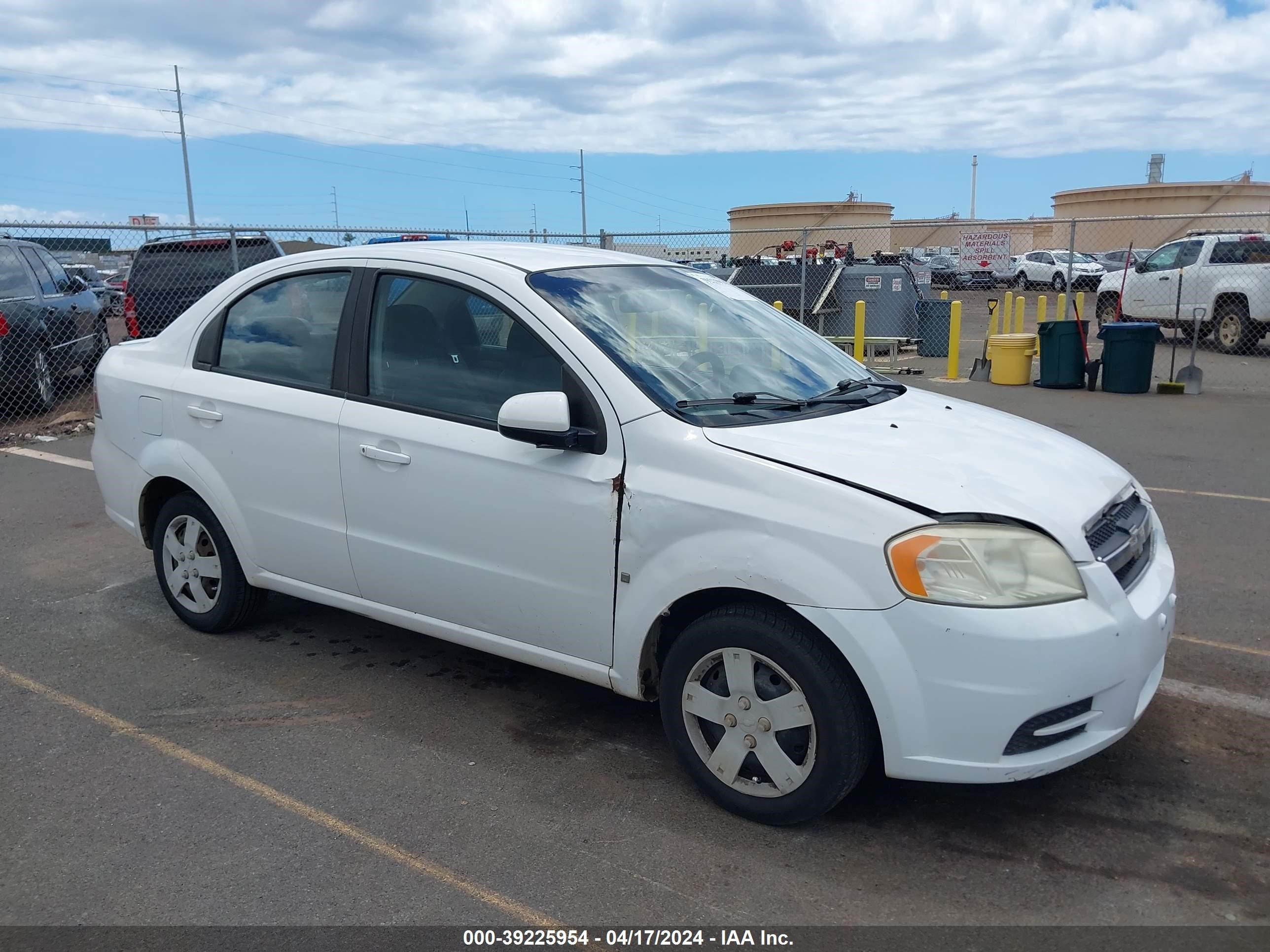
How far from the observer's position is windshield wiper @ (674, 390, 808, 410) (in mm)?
3615

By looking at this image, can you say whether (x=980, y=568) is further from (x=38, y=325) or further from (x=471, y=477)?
(x=38, y=325)

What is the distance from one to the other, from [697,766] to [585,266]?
1.97m

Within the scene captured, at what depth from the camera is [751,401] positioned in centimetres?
373

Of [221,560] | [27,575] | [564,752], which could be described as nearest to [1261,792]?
[564,752]

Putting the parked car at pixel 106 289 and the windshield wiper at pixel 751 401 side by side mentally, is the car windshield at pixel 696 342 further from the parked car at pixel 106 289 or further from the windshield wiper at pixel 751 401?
the parked car at pixel 106 289

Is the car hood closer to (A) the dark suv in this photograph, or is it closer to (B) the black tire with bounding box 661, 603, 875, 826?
(B) the black tire with bounding box 661, 603, 875, 826

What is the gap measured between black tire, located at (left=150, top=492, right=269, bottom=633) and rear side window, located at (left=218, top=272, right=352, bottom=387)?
Result: 26.9 inches

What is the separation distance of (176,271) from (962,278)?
99.3ft

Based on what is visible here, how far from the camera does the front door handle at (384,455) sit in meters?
3.96

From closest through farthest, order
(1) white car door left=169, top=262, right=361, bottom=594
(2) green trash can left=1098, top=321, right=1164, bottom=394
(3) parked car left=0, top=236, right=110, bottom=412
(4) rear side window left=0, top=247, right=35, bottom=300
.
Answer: (1) white car door left=169, top=262, right=361, bottom=594
(3) parked car left=0, top=236, right=110, bottom=412
(4) rear side window left=0, top=247, right=35, bottom=300
(2) green trash can left=1098, top=321, right=1164, bottom=394

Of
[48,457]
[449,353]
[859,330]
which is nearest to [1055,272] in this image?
[859,330]

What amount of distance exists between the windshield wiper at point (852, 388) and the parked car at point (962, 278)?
33726mm

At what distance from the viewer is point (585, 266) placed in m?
4.22

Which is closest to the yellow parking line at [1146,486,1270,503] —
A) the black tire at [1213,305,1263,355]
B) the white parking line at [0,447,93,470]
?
the white parking line at [0,447,93,470]
